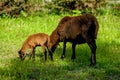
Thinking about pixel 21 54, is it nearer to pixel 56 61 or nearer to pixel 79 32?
pixel 56 61

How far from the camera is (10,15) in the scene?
16.3 metres

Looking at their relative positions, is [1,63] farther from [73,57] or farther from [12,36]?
[12,36]

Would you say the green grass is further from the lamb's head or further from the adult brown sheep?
the adult brown sheep

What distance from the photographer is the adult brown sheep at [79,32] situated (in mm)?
9836

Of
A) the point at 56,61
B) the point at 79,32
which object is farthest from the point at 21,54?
the point at 79,32

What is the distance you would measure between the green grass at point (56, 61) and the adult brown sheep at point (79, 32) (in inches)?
19.1

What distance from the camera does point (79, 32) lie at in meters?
9.88

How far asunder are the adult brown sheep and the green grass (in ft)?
1.59

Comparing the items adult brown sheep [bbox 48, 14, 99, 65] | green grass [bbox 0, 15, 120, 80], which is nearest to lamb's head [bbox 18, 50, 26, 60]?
green grass [bbox 0, 15, 120, 80]

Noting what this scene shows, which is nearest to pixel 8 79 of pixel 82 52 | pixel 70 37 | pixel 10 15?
pixel 70 37

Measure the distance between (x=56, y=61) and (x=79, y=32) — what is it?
992 mm

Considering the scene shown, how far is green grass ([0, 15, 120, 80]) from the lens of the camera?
29.3ft

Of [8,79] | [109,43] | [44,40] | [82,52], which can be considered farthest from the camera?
[109,43]

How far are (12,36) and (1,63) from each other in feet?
11.3
